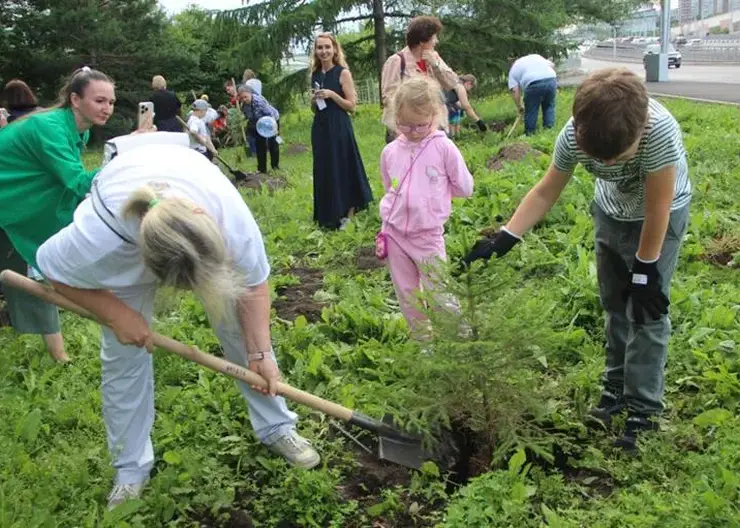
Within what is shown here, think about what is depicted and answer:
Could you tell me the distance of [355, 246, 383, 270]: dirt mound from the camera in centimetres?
556

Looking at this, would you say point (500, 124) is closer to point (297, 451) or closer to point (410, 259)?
point (410, 259)

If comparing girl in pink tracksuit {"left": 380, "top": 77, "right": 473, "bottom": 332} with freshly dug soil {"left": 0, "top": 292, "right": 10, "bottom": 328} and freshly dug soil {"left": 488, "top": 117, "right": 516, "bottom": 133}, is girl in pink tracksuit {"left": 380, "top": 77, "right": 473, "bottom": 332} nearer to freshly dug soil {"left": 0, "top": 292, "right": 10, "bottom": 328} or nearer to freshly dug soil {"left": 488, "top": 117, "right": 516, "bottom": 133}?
freshly dug soil {"left": 0, "top": 292, "right": 10, "bottom": 328}

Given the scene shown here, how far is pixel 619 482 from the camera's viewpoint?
2795 millimetres

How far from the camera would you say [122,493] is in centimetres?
292

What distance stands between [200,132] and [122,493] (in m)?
9.12

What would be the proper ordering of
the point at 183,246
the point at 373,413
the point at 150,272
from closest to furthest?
the point at 183,246
the point at 150,272
the point at 373,413

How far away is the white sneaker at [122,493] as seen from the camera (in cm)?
291

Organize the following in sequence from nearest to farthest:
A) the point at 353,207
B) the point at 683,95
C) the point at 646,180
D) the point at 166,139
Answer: the point at 646,180, the point at 166,139, the point at 353,207, the point at 683,95

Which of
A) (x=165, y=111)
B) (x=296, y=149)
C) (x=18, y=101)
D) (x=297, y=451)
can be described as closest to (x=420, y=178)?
(x=297, y=451)

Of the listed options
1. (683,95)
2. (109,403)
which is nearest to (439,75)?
(109,403)

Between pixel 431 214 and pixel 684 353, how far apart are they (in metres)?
1.34

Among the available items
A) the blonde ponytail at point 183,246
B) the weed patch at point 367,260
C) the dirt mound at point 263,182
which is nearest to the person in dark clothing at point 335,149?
the weed patch at point 367,260

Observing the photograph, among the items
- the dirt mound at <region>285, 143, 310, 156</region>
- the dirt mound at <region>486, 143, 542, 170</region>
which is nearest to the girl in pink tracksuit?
the dirt mound at <region>486, 143, 542, 170</region>

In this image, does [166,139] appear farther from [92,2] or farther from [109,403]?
[92,2]
